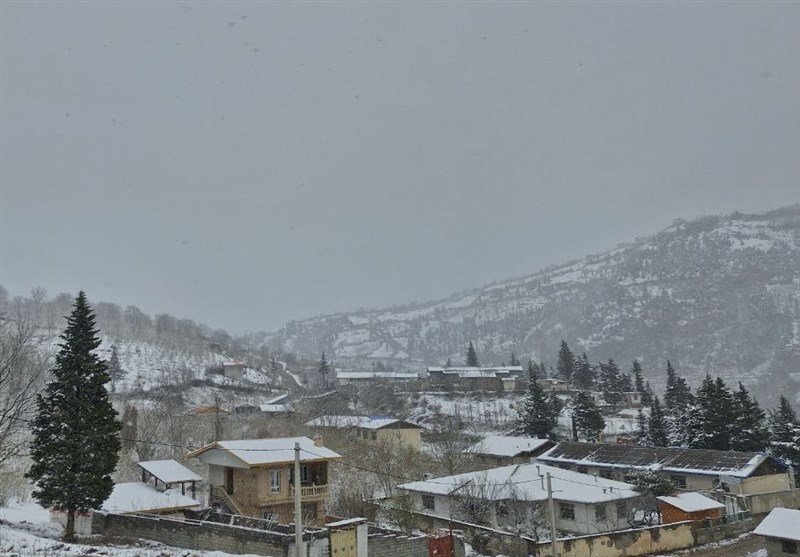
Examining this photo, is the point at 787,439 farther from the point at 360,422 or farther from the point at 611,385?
the point at 611,385

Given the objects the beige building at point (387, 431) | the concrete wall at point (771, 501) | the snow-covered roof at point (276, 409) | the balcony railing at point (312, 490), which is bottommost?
the concrete wall at point (771, 501)

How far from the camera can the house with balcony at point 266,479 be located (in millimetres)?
33312

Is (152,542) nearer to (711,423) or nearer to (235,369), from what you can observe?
(711,423)

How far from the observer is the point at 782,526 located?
25.9m

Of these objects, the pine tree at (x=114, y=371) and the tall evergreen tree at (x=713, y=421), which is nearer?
the tall evergreen tree at (x=713, y=421)

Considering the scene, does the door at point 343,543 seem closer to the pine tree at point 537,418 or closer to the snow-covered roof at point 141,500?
the snow-covered roof at point 141,500

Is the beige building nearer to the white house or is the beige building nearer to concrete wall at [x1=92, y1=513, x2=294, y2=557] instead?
the white house

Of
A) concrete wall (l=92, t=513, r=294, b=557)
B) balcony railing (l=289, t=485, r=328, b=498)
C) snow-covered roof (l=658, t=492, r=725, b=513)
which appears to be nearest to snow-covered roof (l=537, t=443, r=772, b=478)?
snow-covered roof (l=658, t=492, r=725, b=513)

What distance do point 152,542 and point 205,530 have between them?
93.0 inches

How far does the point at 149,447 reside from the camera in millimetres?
53906

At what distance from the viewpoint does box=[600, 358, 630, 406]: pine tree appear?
9731cm

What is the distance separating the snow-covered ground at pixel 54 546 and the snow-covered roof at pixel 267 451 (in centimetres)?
939

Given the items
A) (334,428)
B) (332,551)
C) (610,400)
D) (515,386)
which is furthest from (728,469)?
(515,386)

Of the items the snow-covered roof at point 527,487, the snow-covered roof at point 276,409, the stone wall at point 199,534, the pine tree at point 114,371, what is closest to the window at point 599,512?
the snow-covered roof at point 527,487
